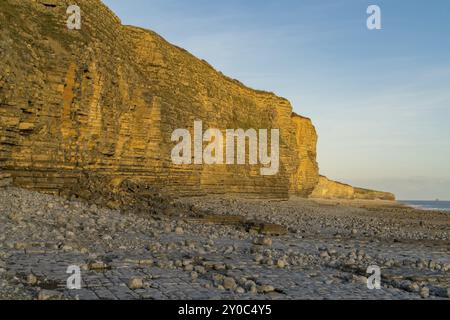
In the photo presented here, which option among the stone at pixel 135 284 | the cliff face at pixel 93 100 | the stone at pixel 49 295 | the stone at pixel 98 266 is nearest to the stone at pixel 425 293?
the stone at pixel 135 284

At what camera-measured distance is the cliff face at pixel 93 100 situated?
66.4 feet

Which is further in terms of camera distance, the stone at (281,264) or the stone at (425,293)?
the stone at (281,264)

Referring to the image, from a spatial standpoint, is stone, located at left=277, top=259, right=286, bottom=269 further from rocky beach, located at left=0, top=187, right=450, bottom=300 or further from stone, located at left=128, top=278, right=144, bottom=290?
stone, located at left=128, top=278, right=144, bottom=290

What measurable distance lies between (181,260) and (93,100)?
1585 cm

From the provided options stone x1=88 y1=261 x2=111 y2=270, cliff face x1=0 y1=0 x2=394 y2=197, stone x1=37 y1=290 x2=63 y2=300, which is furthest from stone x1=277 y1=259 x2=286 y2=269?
cliff face x1=0 y1=0 x2=394 y2=197

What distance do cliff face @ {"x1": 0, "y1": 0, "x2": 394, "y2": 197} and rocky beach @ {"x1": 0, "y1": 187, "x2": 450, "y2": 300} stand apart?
3.25 metres

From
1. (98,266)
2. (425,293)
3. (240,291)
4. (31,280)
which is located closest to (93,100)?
(98,266)

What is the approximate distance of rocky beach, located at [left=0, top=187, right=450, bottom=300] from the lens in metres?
7.83

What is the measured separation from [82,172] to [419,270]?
16.7 m

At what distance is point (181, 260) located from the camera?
34.0ft

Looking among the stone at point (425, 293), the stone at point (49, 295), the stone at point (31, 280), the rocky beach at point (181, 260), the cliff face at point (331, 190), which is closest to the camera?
the stone at point (49, 295)

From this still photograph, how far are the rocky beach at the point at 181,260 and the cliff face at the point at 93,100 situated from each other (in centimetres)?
325

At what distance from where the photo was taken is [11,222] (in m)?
13.6

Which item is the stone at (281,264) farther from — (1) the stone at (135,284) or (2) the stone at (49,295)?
(2) the stone at (49,295)
